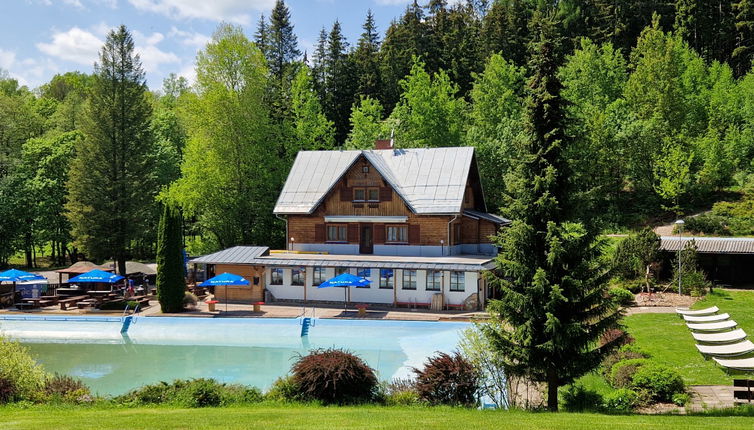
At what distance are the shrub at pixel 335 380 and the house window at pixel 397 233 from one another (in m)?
18.4

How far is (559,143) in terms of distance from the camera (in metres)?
12.9

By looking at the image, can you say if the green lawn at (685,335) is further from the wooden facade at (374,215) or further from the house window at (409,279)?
the wooden facade at (374,215)

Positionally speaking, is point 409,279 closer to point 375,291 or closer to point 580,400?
point 375,291

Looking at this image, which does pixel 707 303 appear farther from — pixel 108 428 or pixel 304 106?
pixel 304 106

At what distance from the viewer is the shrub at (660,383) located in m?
13.4

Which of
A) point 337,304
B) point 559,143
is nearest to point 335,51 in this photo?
point 337,304

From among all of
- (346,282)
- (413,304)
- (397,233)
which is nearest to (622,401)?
(346,282)

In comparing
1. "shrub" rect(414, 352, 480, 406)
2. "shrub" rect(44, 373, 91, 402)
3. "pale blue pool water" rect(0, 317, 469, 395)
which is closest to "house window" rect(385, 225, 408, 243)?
"pale blue pool water" rect(0, 317, 469, 395)

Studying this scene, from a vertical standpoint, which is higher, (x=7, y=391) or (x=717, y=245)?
(x=717, y=245)

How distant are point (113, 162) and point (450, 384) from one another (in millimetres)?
32925

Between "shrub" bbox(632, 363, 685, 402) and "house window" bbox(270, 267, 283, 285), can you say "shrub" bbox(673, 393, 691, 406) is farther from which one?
"house window" bbox(270, 267, 283, 285)

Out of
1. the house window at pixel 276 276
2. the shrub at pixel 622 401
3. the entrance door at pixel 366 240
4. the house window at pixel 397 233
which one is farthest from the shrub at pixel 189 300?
the shrub at pixel 622 401

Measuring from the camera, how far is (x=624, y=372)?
14617mm

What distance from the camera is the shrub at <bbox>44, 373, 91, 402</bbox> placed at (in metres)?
13.8
